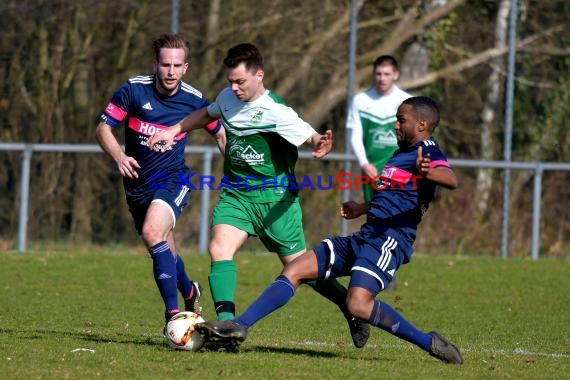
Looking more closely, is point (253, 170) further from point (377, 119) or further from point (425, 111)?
point (377, 119)

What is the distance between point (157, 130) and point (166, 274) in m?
1.08

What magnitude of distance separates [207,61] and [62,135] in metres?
2.04

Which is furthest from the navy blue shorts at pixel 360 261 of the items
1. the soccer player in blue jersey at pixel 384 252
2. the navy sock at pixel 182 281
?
the navy sock at pixel 182 281

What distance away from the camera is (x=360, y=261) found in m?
6.93

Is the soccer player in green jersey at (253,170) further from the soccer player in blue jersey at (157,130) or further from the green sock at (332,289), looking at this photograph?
the soccer player in blue jersey at (157,130)

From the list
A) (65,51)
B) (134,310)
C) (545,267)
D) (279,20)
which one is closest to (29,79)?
(65,51)

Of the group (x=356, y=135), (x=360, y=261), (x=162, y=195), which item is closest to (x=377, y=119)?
(x=356, y=135)

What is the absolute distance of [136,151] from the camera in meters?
8.43

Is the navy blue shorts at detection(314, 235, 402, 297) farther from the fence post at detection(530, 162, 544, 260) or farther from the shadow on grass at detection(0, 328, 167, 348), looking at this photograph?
the fence post at detection(530, 162, 544, 260)

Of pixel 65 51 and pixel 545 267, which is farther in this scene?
pixel 65 51

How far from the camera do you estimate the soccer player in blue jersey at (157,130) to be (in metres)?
8.12

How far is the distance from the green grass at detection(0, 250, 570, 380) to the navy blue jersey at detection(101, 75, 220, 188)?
121 cm

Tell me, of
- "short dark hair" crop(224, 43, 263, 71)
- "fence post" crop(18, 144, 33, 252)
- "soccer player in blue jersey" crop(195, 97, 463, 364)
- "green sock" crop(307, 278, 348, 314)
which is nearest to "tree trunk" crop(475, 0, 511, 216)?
"fence post" crop(18, 144, 33, 252)

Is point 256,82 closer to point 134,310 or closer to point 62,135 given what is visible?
point 134,310
